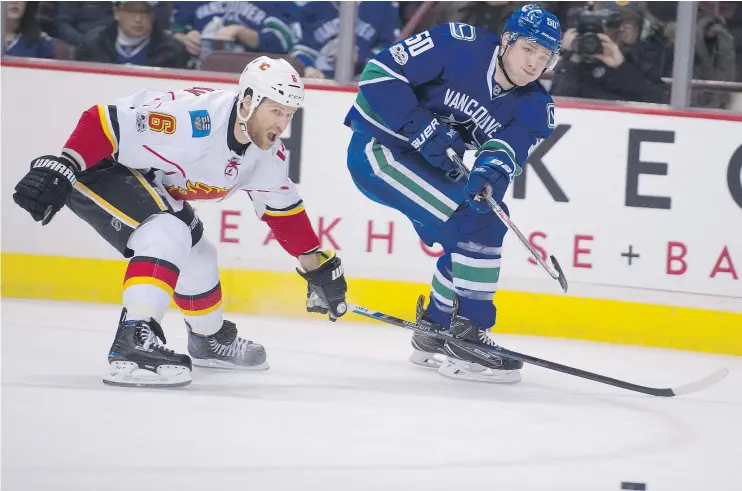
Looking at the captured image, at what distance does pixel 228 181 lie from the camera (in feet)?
11.0

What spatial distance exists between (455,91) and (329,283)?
0.71 metres

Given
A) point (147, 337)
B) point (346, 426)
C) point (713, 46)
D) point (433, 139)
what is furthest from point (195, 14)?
point (346, 426)

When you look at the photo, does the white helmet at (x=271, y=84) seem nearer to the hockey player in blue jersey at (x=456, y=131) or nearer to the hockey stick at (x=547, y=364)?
the hockey player in blue jersey at (x=456, y=131)

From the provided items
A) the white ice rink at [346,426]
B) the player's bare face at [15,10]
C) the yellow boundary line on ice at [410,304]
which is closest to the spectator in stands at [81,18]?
the player's bare face at [15,10]

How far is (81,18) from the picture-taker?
4.98m

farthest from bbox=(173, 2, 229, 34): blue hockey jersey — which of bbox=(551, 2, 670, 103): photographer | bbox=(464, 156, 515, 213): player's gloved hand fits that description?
bbox=(464, 156, 515, 213): player's gloved hand

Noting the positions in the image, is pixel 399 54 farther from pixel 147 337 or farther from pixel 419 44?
pixel 147 337

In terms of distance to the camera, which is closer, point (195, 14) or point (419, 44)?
point (419, 44)

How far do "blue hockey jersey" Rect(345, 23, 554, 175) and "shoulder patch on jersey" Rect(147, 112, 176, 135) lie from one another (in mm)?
708

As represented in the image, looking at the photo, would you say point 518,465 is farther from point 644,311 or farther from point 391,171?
point 644,311

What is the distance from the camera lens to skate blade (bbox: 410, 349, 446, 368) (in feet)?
12.7

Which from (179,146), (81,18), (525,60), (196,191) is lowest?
(196,191)

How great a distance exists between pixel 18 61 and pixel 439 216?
204 cm

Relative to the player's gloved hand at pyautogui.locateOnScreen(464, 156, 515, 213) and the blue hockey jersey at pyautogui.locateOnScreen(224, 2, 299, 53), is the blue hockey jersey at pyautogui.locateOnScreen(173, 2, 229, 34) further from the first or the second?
the player's gloved hand at pyautogui.locateOnScreen(464, 156, 515, 213)
